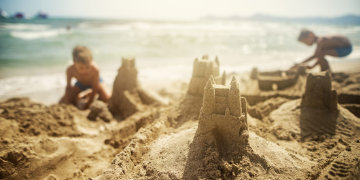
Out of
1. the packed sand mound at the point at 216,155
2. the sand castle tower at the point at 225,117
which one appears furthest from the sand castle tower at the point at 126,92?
the sand castle tower at the point at 225,117

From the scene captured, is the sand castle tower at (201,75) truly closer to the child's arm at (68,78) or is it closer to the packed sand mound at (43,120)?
the packed sand mound at (43,120)

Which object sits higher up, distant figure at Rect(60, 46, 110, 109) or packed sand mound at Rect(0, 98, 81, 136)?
distant figure at Rect(60, 46, 110, 109)

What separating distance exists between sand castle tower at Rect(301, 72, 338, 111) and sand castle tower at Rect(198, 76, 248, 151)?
6.23 feet

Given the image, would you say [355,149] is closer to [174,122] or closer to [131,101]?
[174,122]

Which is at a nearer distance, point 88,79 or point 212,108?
point 212,108

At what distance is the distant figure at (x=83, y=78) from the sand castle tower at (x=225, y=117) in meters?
3.83

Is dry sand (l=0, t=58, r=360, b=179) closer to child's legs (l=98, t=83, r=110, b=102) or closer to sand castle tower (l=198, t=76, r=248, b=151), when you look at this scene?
sand castle tower (l=198, t=76, r=248, b=151)

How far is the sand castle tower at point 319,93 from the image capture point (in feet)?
11.1

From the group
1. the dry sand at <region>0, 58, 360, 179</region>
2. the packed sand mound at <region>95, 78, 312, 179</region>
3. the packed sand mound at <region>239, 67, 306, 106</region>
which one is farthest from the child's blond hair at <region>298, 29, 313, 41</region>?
the packed sand mound at <region>95, 78, 312, 179</region>

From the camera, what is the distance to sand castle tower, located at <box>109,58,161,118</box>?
15.2 ft

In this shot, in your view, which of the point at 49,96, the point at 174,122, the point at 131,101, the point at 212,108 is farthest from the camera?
the point at 49,96

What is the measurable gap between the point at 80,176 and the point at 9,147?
935 mm

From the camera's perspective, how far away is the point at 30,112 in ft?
12.3

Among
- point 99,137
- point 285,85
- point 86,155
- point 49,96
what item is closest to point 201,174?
→ point 86,155
